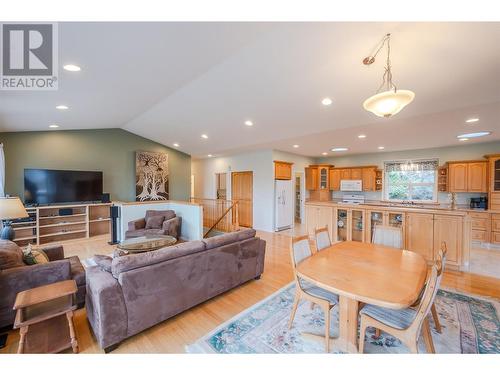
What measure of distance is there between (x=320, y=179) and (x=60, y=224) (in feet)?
25.7

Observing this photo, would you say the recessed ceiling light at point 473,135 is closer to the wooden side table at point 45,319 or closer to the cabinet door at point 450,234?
the cabinet door at point 450,234

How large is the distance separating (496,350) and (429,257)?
2123 mm

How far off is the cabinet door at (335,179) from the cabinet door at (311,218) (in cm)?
286

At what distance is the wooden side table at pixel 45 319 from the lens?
1.71m

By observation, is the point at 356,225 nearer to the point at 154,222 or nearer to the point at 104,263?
the point at 104,263

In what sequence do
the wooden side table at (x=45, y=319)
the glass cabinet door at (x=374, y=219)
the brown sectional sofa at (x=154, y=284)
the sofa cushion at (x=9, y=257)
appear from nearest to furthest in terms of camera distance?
the wooden side table at (x=45, y=319) < the brown sectional sofa at (x=154, y=284) < the sofa cushion at (x=9, y=257) < the glass cabinet door at (x=374, y=219)

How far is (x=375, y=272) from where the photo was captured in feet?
6.07

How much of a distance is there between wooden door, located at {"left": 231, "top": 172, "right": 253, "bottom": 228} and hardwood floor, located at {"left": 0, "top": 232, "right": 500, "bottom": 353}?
3.39 meters

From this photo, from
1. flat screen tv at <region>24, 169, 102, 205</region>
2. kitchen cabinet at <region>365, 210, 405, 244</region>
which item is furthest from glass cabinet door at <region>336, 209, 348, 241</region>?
flat screen tv at <region>24, 169, 102, 205</region>

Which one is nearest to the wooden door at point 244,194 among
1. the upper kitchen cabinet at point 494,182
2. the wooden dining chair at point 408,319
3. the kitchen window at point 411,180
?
the kitchen window at point 411,180

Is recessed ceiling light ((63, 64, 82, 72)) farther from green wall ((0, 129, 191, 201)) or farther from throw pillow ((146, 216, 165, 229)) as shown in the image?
green wall ((0, 129, 191, 201))

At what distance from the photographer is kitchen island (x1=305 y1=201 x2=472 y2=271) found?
11.4 feet
